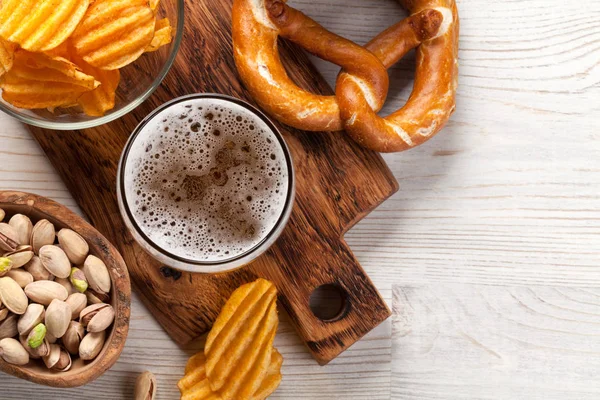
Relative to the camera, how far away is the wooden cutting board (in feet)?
3.87

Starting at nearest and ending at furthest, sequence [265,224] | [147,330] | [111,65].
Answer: [111,65], [265,224], [147,330]

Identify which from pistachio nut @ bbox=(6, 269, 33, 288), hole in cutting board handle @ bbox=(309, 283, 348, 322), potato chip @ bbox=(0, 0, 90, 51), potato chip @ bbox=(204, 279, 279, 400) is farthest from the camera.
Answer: hole in cutting board handle @ bbox=(309, 283, 348, 322)

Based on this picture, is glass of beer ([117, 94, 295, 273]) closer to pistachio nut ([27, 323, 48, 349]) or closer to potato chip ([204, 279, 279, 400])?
potato chip ([204, 279, 279, 400])

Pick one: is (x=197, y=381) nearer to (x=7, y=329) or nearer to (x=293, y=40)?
(x=7, y=329)

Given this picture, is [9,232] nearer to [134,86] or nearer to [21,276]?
[21,276]

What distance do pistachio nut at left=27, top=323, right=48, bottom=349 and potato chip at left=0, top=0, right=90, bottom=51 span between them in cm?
37

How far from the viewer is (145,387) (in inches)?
47.8

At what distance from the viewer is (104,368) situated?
3.48 ft

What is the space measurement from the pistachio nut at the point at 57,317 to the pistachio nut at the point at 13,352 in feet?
0.15

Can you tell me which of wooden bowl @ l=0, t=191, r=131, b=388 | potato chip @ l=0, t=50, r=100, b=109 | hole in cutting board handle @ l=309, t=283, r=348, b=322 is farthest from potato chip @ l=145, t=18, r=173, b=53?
hole in cutting board handle @ l=309, t=283, r=348, b=322

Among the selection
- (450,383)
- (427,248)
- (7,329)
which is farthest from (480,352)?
(7,329)

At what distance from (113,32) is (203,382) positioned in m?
0.55

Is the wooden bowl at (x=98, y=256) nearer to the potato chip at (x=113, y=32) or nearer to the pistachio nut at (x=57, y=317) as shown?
the pistachio nut at (x=57, y=317)

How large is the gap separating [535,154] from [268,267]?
1.64ft
